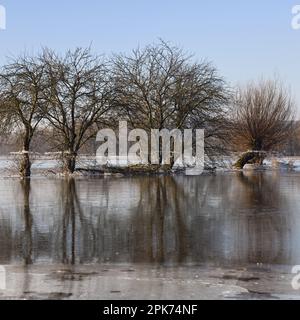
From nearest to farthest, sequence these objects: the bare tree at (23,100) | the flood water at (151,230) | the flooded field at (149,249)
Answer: the flooded field at (149,249), the flood water at (151,230), the bare tree at (23,100)

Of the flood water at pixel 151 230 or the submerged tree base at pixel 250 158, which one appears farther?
the submerged tree base at pixel 250 158

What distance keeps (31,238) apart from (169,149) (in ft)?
76.5

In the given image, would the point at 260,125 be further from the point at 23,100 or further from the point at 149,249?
the point at 149,249

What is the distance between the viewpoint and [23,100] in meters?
26.6

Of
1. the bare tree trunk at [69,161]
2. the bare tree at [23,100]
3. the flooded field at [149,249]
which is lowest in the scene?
the flooded field at [149,249]

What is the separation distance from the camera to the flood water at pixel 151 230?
714 centimetres

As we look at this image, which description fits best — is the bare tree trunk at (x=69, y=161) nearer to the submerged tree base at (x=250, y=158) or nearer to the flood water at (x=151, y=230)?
the flood water at (x=151, y=230)

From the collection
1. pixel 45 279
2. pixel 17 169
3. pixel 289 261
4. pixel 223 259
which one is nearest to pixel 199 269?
pixel 223 259

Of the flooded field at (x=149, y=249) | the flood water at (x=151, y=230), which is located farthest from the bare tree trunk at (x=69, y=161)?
the flooded field at (x=149, y=249)

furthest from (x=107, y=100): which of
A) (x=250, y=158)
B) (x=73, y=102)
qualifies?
(x=250, y=158)

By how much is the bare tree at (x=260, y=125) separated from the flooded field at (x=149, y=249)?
85.5ft

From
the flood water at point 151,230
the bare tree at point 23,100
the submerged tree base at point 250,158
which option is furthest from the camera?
the submerged tree base at point 250,158

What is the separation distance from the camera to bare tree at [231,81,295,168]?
1558 inches

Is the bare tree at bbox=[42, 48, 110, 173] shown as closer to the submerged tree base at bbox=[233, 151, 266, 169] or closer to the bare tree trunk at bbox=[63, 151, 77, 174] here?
the bare tree trunk at bbox=[63, 151, 77, 174]
